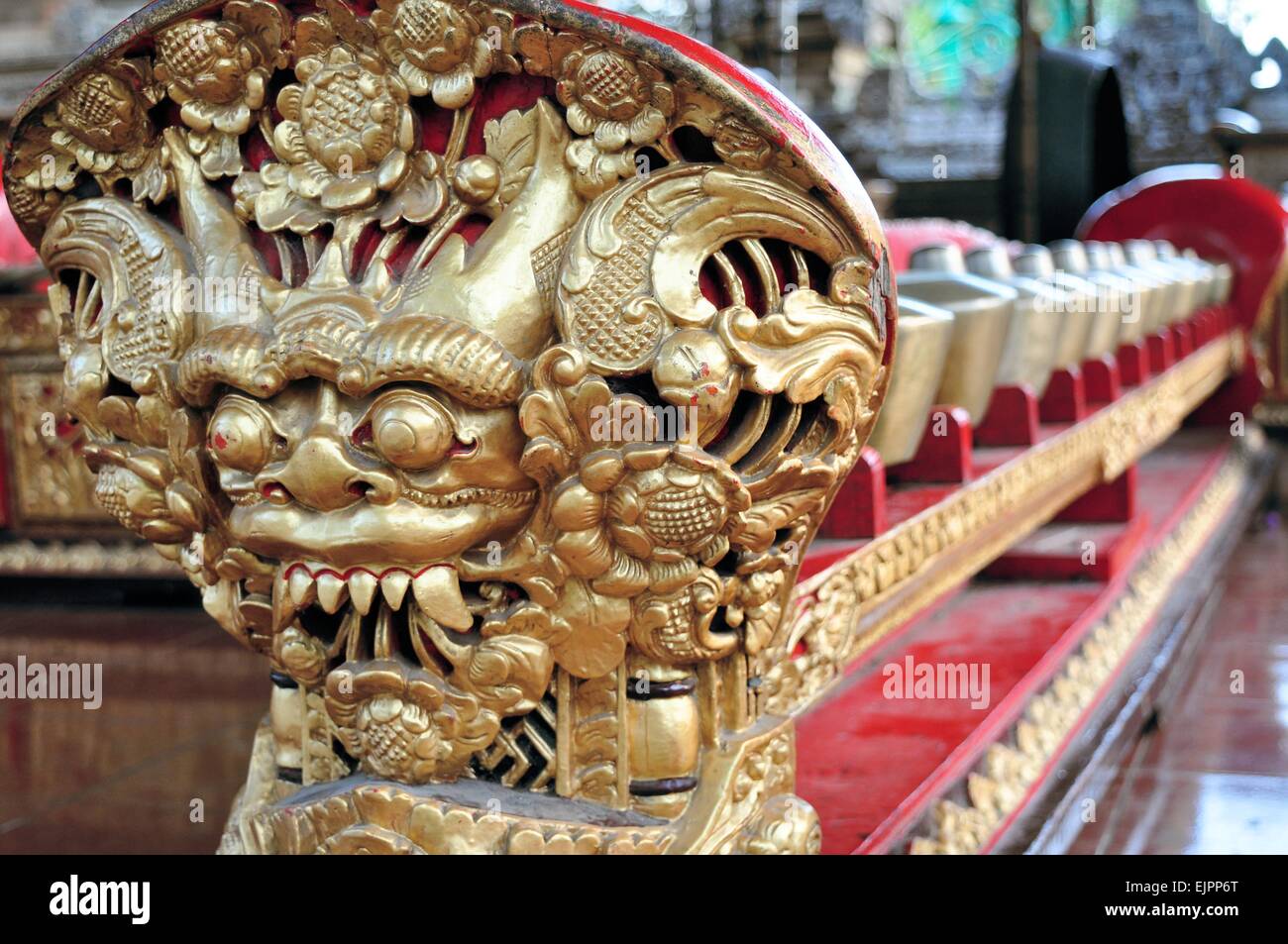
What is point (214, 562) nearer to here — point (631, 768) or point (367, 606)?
point (367, 606)

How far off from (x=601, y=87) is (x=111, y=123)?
1.12 ft

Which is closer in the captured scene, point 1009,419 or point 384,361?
point 384,361

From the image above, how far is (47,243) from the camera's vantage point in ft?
3.18

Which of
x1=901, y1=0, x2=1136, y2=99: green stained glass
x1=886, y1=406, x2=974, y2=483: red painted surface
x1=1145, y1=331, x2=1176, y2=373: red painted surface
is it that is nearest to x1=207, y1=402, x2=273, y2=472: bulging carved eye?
x1=886, y1=406, x2=974, y2=483: red painted surface

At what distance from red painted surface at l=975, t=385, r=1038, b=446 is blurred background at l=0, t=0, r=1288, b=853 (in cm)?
93

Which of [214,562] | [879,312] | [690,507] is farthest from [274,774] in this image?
[879,312]

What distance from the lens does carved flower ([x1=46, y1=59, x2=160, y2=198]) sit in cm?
89

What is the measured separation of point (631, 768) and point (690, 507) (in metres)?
0.20

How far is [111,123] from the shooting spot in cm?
91

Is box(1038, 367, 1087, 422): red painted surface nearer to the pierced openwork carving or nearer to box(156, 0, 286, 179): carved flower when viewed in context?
the pierced openwork carving

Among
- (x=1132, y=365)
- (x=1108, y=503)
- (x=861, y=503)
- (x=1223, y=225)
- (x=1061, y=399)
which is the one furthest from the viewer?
(x=1223, y=225)

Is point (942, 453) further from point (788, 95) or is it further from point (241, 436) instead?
point (788, 95)

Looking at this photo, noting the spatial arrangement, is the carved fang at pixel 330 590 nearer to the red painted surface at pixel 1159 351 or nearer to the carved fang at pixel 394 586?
the carved fang at pixel 394 586

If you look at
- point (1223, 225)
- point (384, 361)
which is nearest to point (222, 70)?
point (384, 361)
